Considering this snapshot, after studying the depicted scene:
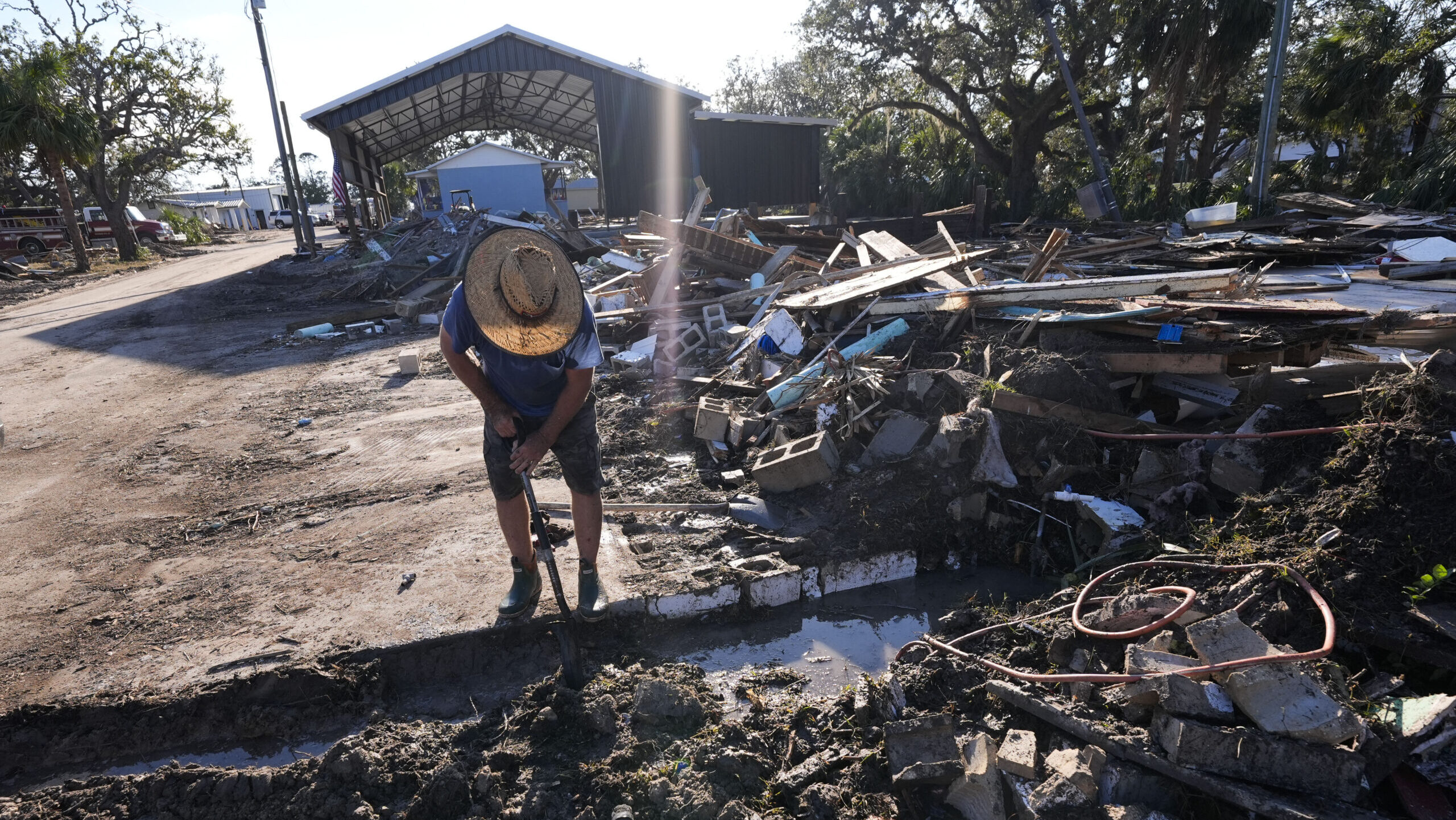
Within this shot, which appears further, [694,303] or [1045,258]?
[694,303]

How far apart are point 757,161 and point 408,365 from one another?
17869mm

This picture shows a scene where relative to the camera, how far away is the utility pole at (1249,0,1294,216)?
39.0ft

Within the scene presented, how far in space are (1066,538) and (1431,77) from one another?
18.2m

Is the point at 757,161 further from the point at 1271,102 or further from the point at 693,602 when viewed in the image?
the point at 693,602

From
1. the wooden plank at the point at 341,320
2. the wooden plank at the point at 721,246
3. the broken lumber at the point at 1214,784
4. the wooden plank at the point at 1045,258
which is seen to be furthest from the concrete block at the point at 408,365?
the broken lumber at the point at 1214,784

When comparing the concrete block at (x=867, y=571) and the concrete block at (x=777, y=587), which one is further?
the concrete block at (x=867, y=571)

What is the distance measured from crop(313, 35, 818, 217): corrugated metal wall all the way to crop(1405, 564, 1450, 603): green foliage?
20.5m

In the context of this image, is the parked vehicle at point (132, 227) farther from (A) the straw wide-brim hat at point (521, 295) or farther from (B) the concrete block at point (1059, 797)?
(B) the concrete block at point (1059, 797)

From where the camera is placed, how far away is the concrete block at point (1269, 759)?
2.25 m

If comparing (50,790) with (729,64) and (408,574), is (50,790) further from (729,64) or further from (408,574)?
(729,64)

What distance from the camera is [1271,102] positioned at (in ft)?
41.2

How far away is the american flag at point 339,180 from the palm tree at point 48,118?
6290mm

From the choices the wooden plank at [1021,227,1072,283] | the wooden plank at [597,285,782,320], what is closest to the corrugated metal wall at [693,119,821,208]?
the wooden plank at [597,285,782,320]

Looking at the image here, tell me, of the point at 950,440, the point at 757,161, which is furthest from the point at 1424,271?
the point at 757,161
